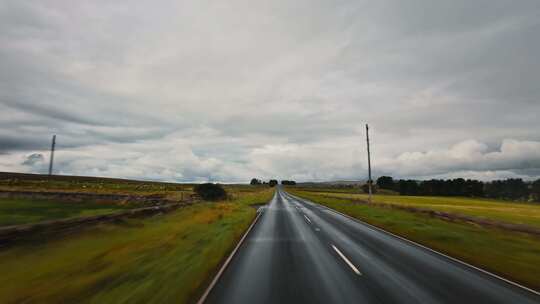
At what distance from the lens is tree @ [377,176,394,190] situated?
523ft

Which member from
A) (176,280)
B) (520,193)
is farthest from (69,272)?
(520,193)

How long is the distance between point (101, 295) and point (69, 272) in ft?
10.2

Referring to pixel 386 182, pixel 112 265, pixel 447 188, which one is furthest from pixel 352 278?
pixel 386 182

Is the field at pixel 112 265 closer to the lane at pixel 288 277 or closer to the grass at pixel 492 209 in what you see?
the lane at pixel 288 277

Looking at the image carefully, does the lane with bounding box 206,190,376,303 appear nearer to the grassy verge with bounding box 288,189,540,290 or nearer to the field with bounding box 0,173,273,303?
the field with bounding box 0,173,273,303

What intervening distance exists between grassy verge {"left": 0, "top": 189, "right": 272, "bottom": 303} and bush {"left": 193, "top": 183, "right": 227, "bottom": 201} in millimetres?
35861

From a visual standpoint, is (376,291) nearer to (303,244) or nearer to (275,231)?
(303,244)

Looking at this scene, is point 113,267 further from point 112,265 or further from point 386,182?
point 386,182

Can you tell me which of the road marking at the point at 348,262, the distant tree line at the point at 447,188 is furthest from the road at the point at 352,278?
the distant tree line at the point at 447,188

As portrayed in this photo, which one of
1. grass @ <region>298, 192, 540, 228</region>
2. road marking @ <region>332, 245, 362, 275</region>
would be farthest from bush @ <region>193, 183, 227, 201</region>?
road marking @ <region>332, 245, 362, 275</region>

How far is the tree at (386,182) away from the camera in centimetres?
15940

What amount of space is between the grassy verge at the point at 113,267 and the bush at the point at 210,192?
118ft

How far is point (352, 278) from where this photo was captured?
8344mm

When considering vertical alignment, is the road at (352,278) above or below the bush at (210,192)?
below
